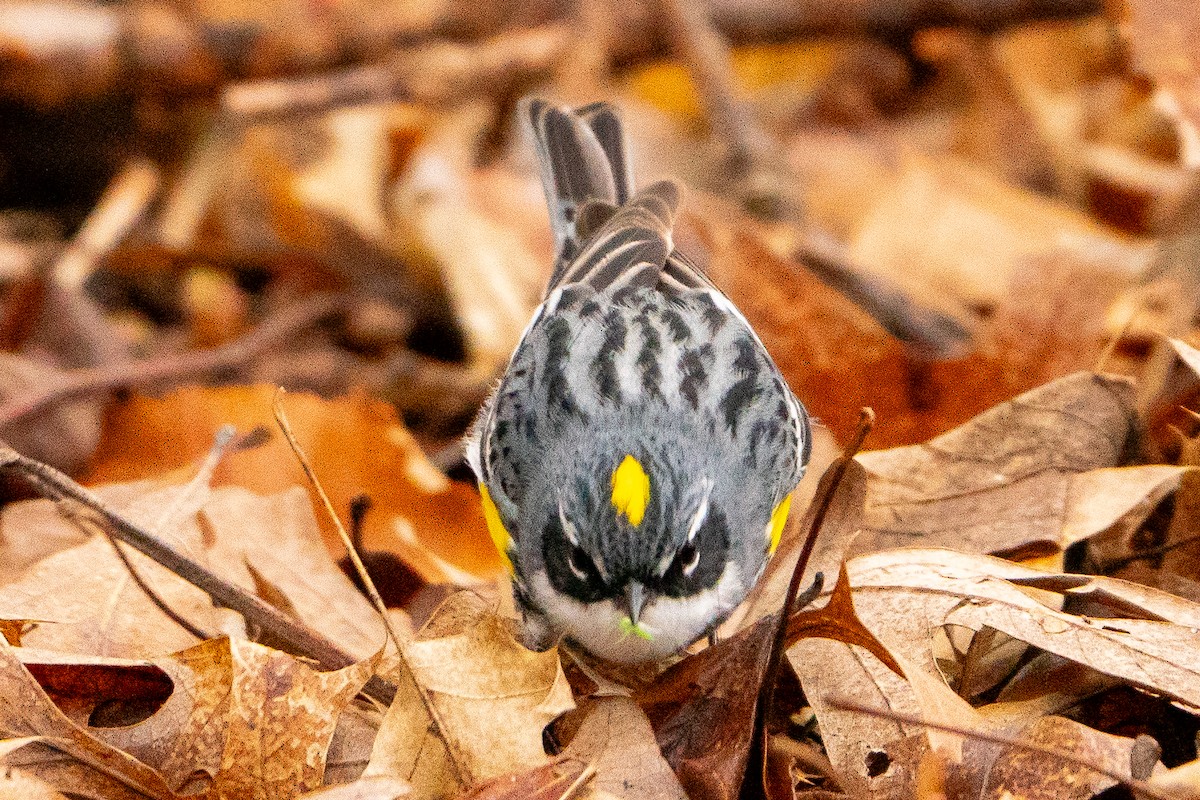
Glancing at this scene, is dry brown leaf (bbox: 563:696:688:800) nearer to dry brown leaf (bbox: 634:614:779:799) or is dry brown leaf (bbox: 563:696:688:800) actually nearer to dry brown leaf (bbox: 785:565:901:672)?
dry brown leaf (bbox: 634:614:779:799)

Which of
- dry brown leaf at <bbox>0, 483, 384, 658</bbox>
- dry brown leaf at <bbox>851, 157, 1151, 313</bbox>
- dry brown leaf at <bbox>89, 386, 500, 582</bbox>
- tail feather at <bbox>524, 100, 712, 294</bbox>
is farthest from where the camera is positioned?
dry brown leaf at <bbox>851, 157, 1151, 313</bbox>

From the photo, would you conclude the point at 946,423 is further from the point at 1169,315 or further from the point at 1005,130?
the point at 1005,130

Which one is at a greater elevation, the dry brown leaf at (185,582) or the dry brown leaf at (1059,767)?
the dry brown leaf at (185,582)

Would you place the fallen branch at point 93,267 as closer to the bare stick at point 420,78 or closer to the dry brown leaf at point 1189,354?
the bare stick at point 420,78

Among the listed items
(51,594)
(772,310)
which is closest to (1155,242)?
(772,310)

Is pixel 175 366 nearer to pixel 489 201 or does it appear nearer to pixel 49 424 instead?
pixel 49 424

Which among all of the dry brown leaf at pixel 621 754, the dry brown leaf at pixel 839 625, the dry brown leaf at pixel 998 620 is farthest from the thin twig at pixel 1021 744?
the dry brown leaf at pixel 621 754

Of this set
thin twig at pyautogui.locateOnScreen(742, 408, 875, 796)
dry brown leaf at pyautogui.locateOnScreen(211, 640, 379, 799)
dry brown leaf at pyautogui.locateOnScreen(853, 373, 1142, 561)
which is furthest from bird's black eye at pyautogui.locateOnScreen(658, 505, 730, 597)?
dry brown leaf at pyautogui.locateOnScreen(211, 640, 379, 799)
